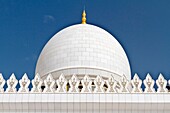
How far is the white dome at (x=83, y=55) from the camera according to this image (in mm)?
15250

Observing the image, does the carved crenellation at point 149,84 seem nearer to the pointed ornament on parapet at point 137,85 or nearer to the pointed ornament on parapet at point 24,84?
the pointed ornament on parapet at point 137,85

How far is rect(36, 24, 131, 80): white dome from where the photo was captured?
1525 centimetres

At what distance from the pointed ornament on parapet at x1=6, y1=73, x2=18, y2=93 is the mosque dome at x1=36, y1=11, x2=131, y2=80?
15.2 ft

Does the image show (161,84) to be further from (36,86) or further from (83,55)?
(83,55)

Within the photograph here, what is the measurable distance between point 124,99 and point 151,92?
90cm

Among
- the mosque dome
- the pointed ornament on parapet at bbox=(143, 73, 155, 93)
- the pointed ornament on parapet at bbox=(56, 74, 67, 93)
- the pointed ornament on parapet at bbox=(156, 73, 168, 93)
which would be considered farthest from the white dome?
the pointed ornament on parapet at bbox=(156, 73, 168, 93)

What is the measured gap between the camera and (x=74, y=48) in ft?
52.6

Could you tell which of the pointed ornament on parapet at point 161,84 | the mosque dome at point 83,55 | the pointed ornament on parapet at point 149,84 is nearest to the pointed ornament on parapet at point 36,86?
the pointed ornament on parapet at point 149,84

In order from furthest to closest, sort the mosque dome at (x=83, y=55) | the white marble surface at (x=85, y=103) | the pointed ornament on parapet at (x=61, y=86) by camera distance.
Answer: the mosque dome at (x=83, y=55), the pointed ornament on parapet at (x=61, y=86), the white marble surface at (x=85, y=103)

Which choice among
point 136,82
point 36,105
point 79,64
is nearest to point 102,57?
point 79,64

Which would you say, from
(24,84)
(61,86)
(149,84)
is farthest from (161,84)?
(24,84)

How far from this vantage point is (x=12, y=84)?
34.4 feet

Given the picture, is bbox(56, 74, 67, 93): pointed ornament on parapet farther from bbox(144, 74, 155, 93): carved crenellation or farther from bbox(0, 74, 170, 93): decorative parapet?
bbox(144, 74, 155, 93): carved crenellation

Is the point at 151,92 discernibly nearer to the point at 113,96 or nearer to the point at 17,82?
the point at 113,96
